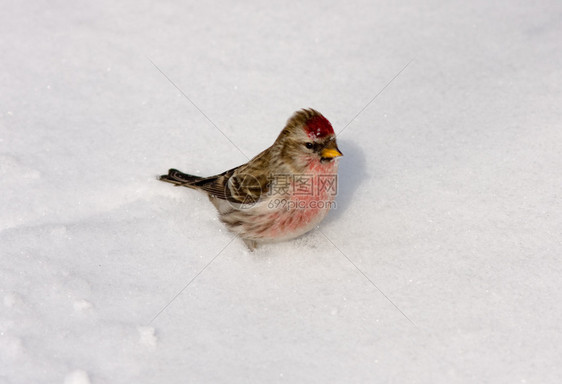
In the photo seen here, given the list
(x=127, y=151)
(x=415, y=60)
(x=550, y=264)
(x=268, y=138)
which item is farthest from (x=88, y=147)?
(x=550, y=264)

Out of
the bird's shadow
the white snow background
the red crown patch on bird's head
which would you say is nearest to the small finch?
the red crown patch on bird's head

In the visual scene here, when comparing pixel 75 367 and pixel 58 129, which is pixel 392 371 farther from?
pixel 58 129

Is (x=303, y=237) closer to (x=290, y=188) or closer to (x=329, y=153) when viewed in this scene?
(x=290, y=188)

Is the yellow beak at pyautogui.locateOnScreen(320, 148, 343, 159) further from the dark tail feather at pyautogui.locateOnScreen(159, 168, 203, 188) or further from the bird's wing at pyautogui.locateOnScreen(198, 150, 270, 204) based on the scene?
the dark tail feather at pyautogui.locateOnScreen(159, 168, 203, 188)

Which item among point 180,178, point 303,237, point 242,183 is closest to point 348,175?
point 303,237

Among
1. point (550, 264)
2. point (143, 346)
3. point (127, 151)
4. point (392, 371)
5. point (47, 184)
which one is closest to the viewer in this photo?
point (392, 371)
